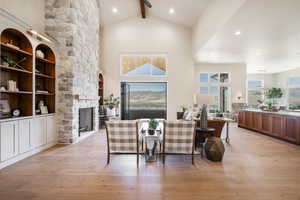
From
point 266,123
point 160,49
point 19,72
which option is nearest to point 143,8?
point 160,49

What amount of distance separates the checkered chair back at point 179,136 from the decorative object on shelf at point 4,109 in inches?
131

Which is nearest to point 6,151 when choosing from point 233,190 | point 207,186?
point 207,186

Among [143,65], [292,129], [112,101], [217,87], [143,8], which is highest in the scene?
[143,8]

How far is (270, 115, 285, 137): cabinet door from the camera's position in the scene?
5.21 meters

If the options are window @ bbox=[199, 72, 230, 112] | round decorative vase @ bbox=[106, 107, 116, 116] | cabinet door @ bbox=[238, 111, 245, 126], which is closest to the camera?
cabinet door @ bbox=[238, 111, 245, 126]

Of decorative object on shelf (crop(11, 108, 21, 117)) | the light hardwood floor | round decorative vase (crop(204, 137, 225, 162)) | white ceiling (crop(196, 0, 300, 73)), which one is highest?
white ceiling (crop(196, 0, 300, 73))

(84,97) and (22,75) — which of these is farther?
(84,97)

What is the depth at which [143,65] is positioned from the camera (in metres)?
8.77

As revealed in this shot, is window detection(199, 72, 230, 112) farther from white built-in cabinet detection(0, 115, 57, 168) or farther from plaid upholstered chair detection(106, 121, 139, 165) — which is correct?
white built-in cabinet detection(0, 115, 57, 168)

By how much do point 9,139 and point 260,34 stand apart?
677 cm

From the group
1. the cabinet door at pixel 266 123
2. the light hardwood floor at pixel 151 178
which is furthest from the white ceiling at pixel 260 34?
the light hardwood floor at pixel 151 178

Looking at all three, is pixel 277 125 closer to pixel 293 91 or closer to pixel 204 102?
pixel 204 102

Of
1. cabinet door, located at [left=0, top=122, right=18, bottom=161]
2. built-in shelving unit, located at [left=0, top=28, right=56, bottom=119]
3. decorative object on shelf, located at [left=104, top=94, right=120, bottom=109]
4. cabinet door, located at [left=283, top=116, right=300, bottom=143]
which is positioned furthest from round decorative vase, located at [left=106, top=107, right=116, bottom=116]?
cabinet door, located at [left=283, top=116, right=300, bottom=143]

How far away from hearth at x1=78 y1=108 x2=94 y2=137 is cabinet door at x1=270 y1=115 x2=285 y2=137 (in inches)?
247
